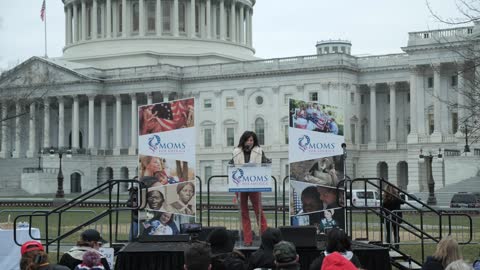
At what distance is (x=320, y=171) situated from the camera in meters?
20.8

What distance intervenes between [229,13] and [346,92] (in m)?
33.3

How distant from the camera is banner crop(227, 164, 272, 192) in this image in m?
19.4

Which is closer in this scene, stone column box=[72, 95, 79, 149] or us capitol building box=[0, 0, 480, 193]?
us capitol building box=[0, 0, 480, 193]

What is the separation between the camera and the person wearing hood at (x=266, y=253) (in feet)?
44.7

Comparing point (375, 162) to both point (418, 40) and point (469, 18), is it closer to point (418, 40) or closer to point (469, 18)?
point (418, 40)

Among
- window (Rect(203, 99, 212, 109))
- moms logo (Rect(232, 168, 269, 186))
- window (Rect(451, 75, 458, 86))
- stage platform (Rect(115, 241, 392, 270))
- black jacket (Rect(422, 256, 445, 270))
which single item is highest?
window (Rect(451, 75, 458, 86))

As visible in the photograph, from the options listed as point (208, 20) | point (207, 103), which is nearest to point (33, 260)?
point (207, 103)

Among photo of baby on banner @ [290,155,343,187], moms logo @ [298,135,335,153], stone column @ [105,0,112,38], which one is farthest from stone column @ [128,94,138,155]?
moms logo @ [298,135,335,153]

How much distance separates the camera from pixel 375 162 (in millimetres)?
101125

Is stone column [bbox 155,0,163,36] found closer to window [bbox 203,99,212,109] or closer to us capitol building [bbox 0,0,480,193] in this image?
us capitol building [bbox 0,0,480,193]

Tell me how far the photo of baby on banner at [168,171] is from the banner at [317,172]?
225 cm

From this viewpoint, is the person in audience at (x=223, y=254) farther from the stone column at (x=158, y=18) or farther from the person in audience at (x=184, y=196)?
the stone column at (x=158, y=18)

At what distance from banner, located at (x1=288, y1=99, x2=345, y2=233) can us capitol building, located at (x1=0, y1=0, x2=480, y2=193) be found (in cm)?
6212

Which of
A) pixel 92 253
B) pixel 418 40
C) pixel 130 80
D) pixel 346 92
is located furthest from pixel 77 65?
pixel 92 253
